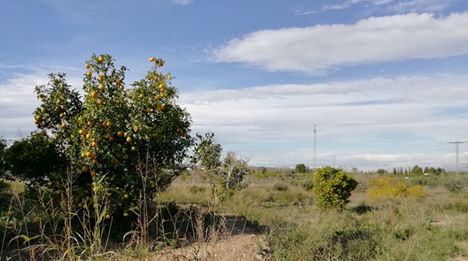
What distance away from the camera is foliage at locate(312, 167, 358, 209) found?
13.9 meters

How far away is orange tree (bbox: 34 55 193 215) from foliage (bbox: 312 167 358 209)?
8.01 meters

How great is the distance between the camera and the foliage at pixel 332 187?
13875 millimetres

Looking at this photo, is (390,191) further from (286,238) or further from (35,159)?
(35,159)

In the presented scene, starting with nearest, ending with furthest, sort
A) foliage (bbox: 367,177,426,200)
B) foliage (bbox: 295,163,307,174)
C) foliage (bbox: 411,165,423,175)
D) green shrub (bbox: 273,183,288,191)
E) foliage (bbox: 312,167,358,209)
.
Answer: foliage (bbox: 312,167,358,209) → foliage (bbox: 367,177,426,200) → green shrub (bbox: 273,183,288,191) → foliage (bbox: 411,165,423,175) → foliage (bbox: 295,163,307,174)

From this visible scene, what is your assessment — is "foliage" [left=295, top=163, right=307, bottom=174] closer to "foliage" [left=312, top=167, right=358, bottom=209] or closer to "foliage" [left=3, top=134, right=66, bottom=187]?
"foliage" [left=312, top=167, right=358, bottom=209]

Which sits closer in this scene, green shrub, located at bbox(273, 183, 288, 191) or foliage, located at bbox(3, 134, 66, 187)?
foliage, located at bbox(3, 134, 66, 187)

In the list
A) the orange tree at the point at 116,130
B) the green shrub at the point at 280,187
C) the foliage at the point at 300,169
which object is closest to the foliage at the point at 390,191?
the green shrub at the point at 280,187

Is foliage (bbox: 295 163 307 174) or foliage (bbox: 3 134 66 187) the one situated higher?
foliage (bbox: 295 163 307 174)

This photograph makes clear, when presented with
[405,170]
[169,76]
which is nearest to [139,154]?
[169,76]

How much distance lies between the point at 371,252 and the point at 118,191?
433 cm

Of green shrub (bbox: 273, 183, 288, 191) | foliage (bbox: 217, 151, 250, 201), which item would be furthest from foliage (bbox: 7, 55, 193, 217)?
green shrub (bbox: 273, 183, 288, 191)

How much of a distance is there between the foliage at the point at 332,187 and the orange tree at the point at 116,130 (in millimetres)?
8008

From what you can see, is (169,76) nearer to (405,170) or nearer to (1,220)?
(1,220)

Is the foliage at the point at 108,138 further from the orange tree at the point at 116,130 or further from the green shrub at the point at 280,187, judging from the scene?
Result: the green shrub at the point at 280,187
